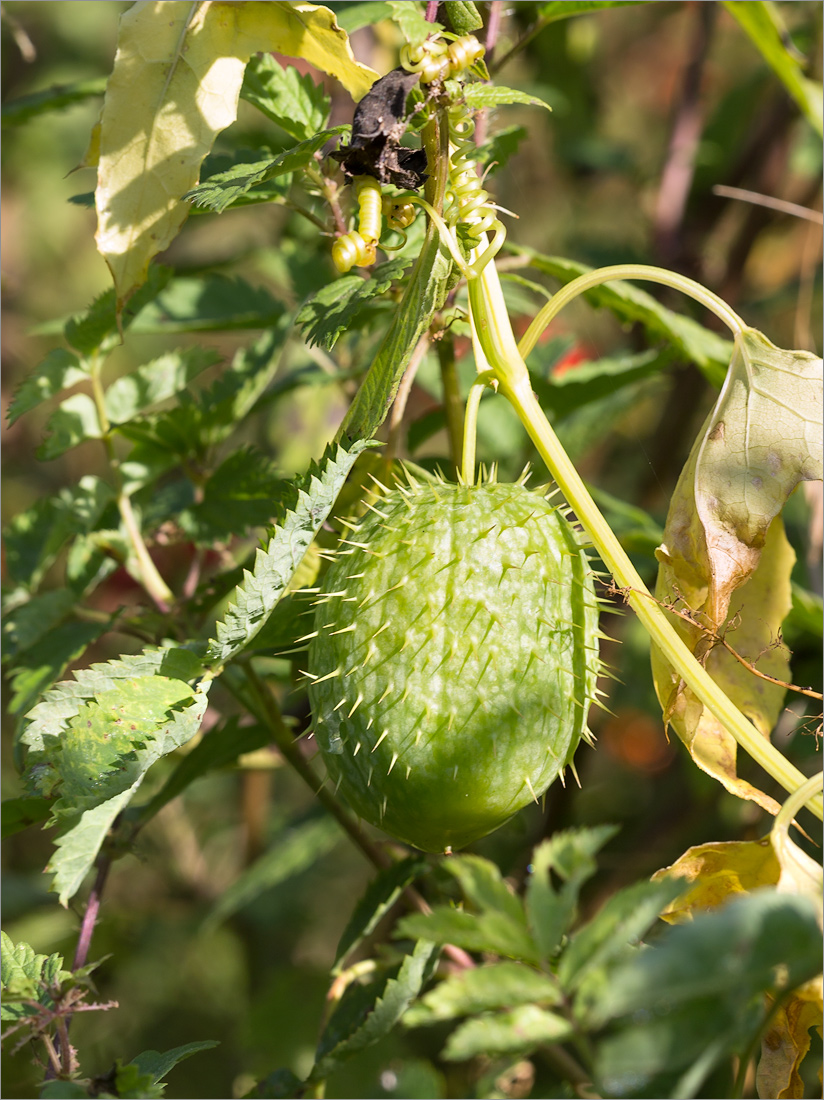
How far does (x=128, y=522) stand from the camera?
132 cm

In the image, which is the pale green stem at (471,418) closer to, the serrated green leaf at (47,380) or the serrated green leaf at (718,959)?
the serrated green leaf at (718,959)

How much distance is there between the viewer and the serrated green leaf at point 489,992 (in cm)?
57

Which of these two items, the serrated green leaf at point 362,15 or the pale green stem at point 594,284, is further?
the serrated green leaf at point 362,15

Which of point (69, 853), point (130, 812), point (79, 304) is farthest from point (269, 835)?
point (79, 304)

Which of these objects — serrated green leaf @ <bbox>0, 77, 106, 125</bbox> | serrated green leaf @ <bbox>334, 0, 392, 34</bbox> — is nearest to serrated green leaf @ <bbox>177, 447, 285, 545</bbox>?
→ serrated green leaf @ <bbox>334, 0, 392, 34</bbox>

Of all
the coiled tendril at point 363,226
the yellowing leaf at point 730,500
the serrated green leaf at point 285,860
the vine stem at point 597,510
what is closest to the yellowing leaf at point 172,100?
the coiled tendril at point 363,226

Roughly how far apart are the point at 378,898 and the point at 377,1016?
5.7 inches

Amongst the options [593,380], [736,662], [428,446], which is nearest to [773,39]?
[593,380]

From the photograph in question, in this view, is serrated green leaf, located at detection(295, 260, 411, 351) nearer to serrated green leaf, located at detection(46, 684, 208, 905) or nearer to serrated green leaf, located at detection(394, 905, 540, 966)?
serrated green leaf, located at detection(46, 684, 208, 905)

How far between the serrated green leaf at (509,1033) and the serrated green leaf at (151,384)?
39.9 inches

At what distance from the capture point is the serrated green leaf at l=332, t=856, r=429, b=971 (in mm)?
1122

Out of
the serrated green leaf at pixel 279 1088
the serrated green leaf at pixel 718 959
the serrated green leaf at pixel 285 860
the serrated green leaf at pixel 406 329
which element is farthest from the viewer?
the serrated green leaf at pixel 285 860

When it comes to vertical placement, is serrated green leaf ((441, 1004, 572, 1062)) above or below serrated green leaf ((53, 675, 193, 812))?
below

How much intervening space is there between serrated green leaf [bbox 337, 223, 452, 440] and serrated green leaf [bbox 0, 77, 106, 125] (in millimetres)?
926
